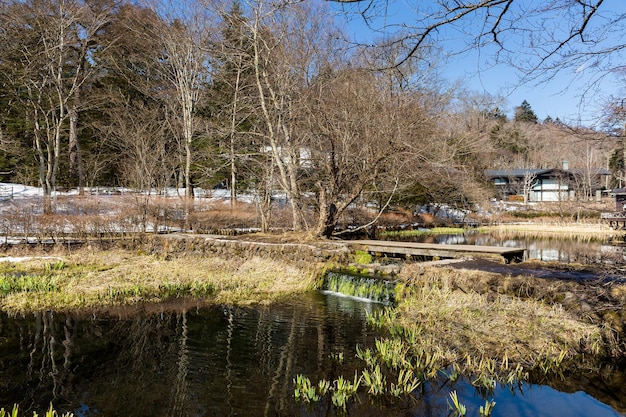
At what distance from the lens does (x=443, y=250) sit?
1086 centimetres

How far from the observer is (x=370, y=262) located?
10.8 m

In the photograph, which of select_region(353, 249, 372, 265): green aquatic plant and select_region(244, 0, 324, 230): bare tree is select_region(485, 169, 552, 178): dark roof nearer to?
select_region(244, 0, 324, 230): bare tree

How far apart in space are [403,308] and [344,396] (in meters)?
3.40

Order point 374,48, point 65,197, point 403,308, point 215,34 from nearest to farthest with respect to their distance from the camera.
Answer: point 374,48 < point 403,308 < point 65,197 < point 215,34

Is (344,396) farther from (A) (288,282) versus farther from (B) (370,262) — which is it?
(B) (370,262)

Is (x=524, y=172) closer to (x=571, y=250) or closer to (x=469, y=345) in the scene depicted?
(x=571, y=250)

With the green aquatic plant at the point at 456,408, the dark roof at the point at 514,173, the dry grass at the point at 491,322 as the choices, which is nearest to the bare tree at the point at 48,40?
the dry grass at the point at 491,322

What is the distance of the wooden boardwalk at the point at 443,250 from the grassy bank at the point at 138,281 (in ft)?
7.67

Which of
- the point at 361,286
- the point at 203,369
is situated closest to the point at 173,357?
the point at 203,369

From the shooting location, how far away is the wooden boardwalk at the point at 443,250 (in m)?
9.81

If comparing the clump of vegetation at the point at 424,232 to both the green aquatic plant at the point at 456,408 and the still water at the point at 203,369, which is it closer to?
the still water at the point at 203,369

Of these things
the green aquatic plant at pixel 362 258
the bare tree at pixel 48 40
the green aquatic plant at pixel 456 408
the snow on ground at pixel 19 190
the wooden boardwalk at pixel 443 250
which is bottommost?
the green aquatic plant at pixel 456 408

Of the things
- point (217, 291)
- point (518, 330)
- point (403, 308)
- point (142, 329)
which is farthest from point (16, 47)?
point (518, 330)

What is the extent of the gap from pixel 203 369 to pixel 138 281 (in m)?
5.23
